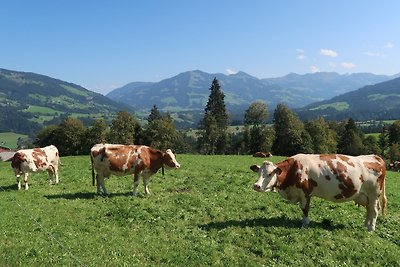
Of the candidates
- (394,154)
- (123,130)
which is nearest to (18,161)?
(123,130)

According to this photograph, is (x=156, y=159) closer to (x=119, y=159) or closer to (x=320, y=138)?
(x=119, y=159)

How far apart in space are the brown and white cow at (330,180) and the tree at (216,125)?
82.7 meters

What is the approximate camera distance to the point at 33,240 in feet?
46.8

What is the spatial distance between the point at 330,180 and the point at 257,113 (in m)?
87.5

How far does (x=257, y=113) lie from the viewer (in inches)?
4050

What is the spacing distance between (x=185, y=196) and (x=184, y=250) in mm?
7699

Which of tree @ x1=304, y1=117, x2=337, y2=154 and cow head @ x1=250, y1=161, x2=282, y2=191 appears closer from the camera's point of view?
cow head @ x1=250, y1=161, x2=282, y2=191

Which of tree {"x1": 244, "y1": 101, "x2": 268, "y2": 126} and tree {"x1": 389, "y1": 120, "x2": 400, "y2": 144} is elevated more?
tree {"x1": 244, "y1": 101, "x2": 268, "y2": 126}

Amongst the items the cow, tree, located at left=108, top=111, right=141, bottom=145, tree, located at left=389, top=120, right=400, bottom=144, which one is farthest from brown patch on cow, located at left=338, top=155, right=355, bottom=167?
tree, located at left=389, top=120, right=400, bottom=144

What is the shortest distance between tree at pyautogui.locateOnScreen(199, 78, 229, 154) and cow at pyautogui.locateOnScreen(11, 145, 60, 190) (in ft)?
238

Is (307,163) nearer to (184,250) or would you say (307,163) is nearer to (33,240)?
(184,250)

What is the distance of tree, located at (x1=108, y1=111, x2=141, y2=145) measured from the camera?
93.6 metres

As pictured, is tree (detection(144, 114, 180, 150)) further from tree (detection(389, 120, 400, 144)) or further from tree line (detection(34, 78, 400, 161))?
tree (detection(389, 120, 400, 144))

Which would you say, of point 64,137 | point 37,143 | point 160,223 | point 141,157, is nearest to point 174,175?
point 141,157
